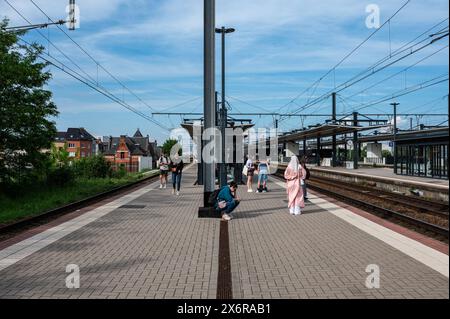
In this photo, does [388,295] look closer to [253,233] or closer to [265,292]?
[265,292]

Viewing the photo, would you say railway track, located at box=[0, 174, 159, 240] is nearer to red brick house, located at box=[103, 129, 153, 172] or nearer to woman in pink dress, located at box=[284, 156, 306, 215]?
woman in pink dress, located at box=[284, 156, 306, 215]

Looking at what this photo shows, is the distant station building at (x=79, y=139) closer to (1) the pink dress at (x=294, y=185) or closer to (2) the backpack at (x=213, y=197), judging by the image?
(1) the pink dress at (x=294, y=185)

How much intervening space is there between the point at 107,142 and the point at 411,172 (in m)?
106

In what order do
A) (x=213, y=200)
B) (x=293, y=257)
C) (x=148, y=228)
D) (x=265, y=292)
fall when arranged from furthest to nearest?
(x=213, y=200) → (x=148, y=228) → (x=293, y=257) → (x=265, y=292)

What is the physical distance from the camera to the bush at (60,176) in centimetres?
2239

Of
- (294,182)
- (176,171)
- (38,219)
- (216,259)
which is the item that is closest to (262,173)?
(176,171)

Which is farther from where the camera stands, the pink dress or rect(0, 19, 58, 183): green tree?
rect(0, 19, 58, 183): green tree

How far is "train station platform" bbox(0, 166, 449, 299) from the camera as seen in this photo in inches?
219

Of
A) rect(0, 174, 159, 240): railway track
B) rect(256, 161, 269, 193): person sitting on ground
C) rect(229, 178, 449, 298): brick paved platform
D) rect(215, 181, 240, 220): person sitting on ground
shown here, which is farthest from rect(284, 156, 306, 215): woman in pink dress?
rect(256, 161, 269, 193): person sitting on ground

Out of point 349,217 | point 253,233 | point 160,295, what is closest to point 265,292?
point 160,295

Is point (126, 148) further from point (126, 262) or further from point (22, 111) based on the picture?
point (126, 262)

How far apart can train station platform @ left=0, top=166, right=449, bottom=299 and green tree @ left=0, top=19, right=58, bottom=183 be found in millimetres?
6151
